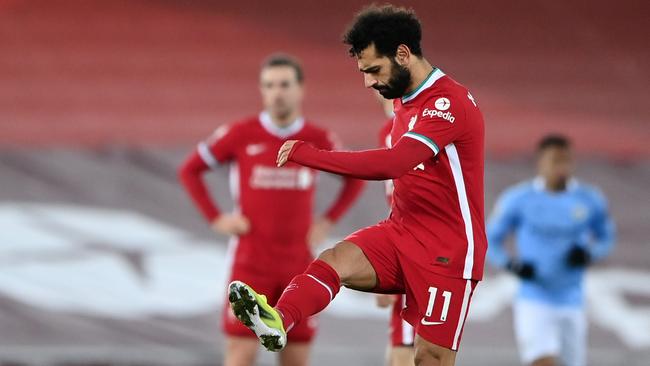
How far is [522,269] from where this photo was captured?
9.02m

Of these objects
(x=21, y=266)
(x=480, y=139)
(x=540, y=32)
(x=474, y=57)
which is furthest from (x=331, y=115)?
(x=480, y=139)

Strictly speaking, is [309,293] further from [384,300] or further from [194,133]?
[194,133]

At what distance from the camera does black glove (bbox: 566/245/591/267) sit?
29.7 feet

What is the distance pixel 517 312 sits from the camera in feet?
30.6

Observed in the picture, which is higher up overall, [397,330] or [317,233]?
[317,233]

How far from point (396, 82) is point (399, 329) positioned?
1671 mm

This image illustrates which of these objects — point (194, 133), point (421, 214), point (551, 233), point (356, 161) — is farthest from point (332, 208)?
point (194, 133)

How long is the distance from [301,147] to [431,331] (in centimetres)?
107

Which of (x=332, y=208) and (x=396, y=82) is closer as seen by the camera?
(x=396, y=82)

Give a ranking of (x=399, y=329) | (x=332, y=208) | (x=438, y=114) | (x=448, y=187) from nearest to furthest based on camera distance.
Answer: (x=438, y=114)
(x=448, y=187)
(x=399, y=329)
(x=332, y=208)

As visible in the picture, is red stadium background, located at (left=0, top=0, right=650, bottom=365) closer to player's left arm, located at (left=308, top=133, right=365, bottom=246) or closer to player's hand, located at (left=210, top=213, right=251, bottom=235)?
player's left arm, located at (left=308, top=133, right=365, bottom=246)

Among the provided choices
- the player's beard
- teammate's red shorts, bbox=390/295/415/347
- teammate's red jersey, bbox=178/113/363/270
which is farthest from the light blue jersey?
the player's beard

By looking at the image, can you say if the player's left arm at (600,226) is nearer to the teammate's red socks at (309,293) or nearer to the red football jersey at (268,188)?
the red football jersey at (268,188)

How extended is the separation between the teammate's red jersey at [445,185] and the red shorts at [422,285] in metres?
0.03
